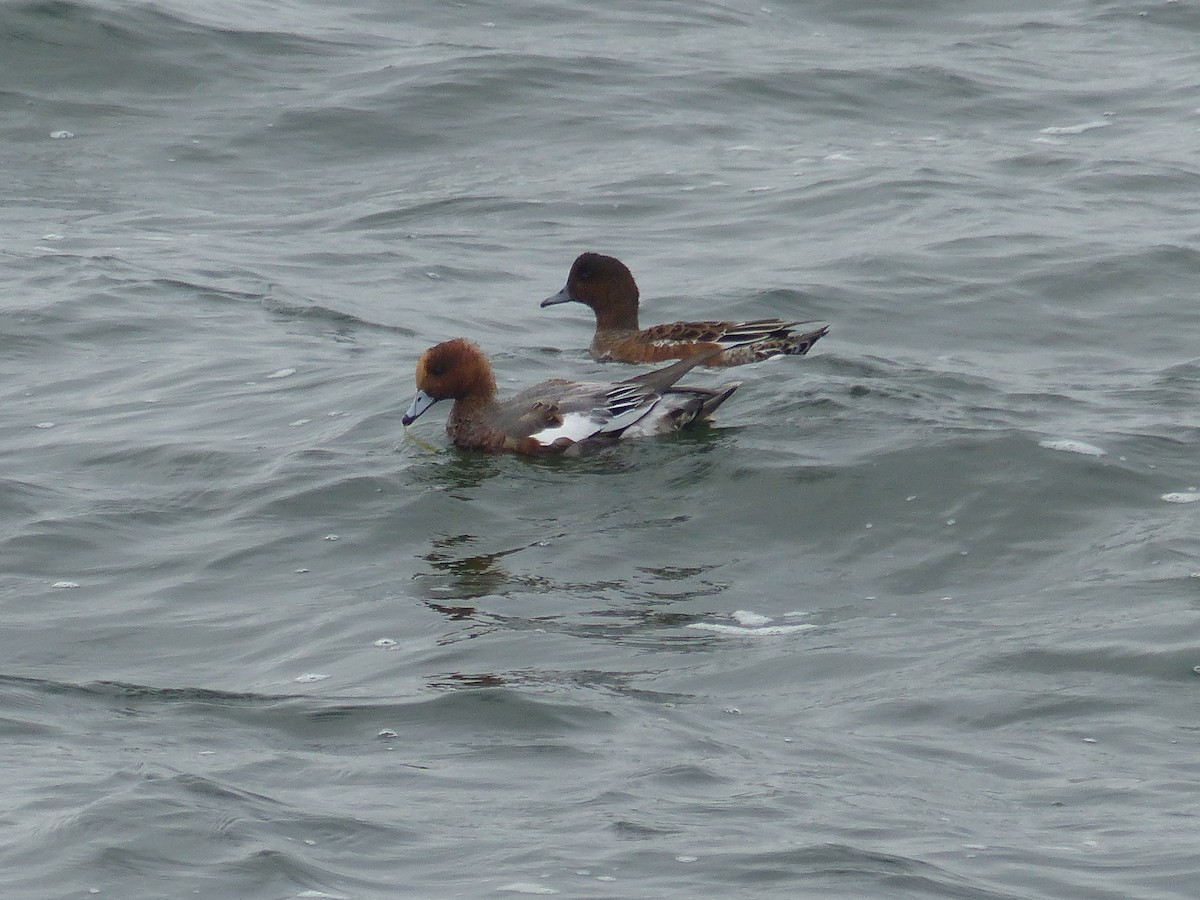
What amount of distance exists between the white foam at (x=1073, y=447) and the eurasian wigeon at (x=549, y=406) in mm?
1804

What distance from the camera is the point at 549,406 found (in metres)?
10.5

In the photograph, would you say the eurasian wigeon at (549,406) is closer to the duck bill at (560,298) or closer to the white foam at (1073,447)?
the white foam at (1073,447)

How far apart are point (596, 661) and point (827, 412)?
12.5ft

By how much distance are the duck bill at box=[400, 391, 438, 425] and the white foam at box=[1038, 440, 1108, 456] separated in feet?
11.3

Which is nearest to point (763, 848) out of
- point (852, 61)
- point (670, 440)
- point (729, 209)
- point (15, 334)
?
point (670, 440)

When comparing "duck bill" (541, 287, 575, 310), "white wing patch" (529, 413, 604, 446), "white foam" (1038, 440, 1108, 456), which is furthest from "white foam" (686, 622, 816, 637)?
"duck bill" (541, 287, 575, 310)

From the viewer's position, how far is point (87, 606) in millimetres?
8633

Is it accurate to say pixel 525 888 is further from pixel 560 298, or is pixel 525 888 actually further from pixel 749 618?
pixel 560 298

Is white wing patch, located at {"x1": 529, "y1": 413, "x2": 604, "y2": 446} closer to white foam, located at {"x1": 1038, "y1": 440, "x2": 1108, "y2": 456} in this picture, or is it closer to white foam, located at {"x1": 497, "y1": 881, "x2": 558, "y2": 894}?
white foam, located at {"x1": 1038, "y1": 440, "x2": 1108, "y2": 456}

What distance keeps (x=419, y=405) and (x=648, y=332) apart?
2.39 meters

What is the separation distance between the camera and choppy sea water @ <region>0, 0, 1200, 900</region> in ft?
20.0

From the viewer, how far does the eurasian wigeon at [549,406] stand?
10.4 meters

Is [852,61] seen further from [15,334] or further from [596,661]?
[596,661]

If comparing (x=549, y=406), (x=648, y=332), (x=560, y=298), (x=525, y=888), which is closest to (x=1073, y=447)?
(x=549, y=406)
